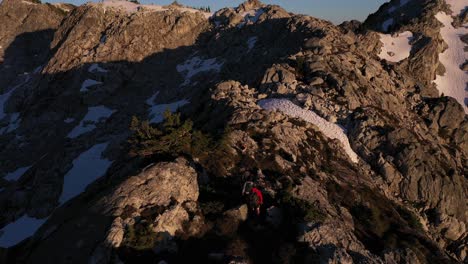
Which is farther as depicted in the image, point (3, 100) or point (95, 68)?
point (3, 100)

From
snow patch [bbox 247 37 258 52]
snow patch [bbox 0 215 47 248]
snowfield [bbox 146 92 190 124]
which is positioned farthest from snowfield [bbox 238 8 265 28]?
snow patch [bbox 0 215 47 248]

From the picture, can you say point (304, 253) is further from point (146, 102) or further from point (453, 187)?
point (146, 102)

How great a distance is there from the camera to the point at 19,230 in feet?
148

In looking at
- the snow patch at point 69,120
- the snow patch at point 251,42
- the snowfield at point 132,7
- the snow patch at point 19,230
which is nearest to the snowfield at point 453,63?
the snow patch at point 251,42

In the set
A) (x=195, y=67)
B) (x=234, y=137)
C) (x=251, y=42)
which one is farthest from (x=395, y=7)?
(x=234, y=137)

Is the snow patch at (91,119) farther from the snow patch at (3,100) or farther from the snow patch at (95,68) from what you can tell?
the snow patch at (3,100)

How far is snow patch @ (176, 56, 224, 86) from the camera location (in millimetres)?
72931

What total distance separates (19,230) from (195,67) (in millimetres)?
42515

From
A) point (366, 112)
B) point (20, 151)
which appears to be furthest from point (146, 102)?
point (366, 112)

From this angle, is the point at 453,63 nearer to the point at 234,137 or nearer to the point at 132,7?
the point at 234,137

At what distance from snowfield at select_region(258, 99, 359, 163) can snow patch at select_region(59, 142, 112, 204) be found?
A: 874 inches

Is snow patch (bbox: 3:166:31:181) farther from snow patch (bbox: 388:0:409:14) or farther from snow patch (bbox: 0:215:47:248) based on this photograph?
snow patch (bbox: 388:0:409:14)

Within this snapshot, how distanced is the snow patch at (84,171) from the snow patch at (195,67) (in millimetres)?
22976

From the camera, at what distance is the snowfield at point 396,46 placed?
71.5m
